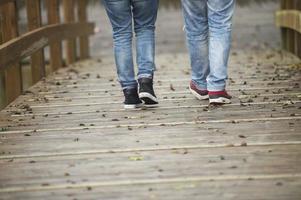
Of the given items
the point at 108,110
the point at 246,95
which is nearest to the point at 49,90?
the point at 108,110

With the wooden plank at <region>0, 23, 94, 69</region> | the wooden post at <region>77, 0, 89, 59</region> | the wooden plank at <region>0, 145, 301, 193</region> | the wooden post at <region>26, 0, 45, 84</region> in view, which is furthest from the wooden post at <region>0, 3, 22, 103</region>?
the wooden post at <region>77, 0, 89, 59</region>

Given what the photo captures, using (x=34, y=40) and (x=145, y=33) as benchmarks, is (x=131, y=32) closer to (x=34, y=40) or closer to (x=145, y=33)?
(x=145, y=33)

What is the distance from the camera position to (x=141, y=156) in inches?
139

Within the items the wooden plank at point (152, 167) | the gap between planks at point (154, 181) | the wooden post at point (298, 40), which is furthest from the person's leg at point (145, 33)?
the wooden post at point (298, 40)

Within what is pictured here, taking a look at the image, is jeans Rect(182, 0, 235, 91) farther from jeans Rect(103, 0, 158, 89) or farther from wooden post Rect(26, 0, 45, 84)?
wooden post Rect(26, 0, 45, 84)

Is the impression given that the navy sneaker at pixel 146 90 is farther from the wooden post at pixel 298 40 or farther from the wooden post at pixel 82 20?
the wooden post at pixel 82 20

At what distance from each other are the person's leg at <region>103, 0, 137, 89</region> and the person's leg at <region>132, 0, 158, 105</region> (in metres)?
0.06

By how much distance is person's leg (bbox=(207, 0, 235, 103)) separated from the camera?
4.87m

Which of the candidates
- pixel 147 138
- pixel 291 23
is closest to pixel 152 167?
pixel 147 138

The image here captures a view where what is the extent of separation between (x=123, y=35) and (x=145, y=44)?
0.57 feet

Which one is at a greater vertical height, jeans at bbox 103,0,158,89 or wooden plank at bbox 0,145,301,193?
jeans at bbox 103,0,158,89

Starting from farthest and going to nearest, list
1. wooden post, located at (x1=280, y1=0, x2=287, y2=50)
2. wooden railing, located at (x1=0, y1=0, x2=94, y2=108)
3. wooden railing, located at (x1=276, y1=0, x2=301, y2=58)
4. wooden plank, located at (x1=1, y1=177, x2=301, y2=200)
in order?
wooden post, located at (x1=280, y1=0, x2=287, y2=50) → wooden railing, located at (x1=276, y1=0, x2=301, y2=58) → wooden railing, located at (x1=0, y1=0, x2=94, y2=108) → wooden plank, located at (x1=1, y1=177, x2=301, y2=200)

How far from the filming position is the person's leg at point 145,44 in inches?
191

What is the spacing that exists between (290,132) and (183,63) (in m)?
4.93
